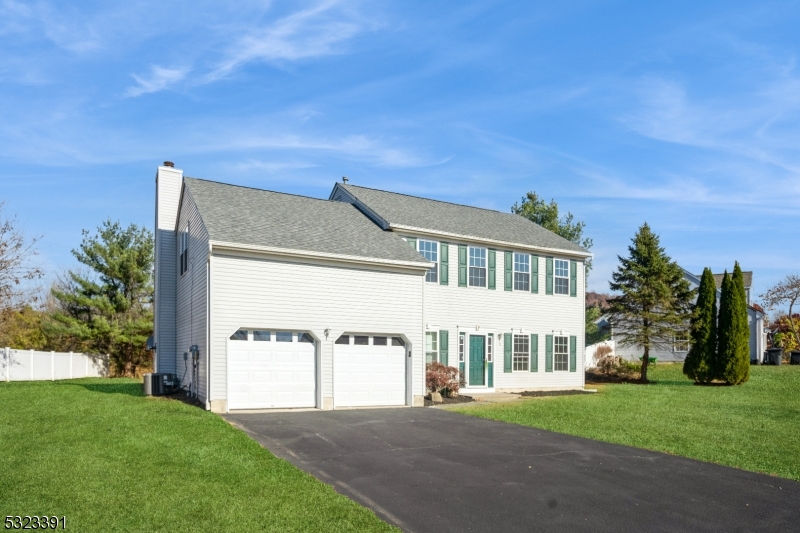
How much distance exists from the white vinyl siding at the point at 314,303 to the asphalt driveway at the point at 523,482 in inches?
122

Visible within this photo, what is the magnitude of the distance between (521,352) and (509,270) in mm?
3081

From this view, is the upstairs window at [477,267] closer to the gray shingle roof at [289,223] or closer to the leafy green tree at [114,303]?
the gray shingle roof at [289,223]

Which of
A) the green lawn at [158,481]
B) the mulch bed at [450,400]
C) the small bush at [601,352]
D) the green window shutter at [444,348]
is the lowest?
the mulch bed at [450,400]

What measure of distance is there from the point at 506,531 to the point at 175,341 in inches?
680

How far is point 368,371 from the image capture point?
17234 millimetres

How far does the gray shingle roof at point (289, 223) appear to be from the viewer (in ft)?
52.9

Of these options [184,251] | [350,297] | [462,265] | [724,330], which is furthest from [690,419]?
[184,251]

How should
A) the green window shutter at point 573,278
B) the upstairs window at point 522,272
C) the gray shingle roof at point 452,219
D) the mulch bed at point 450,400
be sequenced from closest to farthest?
the mulch bed at point 450,400 → the gray shingle roof at point 452,219 → the upstairs window at point 522,272 → the green window shutter at point 573,278

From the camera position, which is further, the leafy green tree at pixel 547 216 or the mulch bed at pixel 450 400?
the leafy green tree at pixel 547 216

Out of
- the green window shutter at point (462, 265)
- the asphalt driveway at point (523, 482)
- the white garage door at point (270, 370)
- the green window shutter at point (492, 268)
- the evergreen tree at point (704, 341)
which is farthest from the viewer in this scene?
the evergreen tree at point (704, 341)

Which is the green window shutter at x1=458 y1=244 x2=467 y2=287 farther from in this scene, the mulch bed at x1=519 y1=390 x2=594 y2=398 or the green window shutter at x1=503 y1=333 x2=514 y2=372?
the mulch bed at x1=519 y1=390 x2=594 y2=398

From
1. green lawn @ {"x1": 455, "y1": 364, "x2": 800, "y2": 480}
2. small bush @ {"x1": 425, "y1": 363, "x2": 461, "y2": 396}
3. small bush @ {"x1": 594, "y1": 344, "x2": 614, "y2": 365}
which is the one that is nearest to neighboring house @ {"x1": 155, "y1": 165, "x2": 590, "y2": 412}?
small bush @ {"x1": 425, "y1": 363, "x2": 461, "y2": 396}

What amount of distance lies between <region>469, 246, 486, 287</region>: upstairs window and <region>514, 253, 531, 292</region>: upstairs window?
1.63m

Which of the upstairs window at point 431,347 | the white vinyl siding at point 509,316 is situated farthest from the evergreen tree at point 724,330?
the upstairs window at point 431,347
